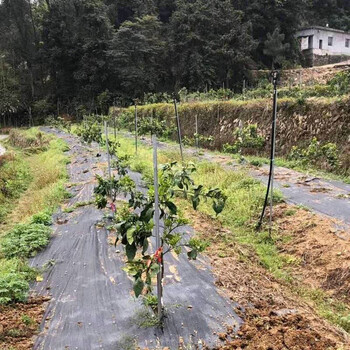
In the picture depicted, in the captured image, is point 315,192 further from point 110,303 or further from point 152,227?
point 152,227

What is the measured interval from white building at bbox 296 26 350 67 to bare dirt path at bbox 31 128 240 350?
2948 cm

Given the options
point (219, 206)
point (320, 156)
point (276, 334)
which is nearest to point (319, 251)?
point (276, 334)

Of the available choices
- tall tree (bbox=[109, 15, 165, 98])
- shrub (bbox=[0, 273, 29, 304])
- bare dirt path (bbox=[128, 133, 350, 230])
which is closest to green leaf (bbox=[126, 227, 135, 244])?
shrub (bbox=[0, 273, 29, 304])

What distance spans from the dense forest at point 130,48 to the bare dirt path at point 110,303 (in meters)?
21.1

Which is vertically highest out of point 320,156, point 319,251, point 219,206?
point 219,206

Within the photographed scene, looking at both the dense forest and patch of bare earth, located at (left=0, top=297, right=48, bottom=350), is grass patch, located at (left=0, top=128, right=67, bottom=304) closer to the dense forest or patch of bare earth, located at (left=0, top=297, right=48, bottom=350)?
patch of bare earth, located at (left=0, top=297, right=48, bottom=350)

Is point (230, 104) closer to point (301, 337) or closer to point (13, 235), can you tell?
point (13, 235)

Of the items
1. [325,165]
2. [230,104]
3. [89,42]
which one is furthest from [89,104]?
[325,165]

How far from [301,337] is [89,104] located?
27.9 meters

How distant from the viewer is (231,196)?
7.22 metres

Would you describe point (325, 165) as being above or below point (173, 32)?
below

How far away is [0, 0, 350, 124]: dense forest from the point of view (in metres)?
25.0

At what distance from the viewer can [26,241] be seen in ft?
17.3

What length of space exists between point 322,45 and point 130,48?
15787mm
